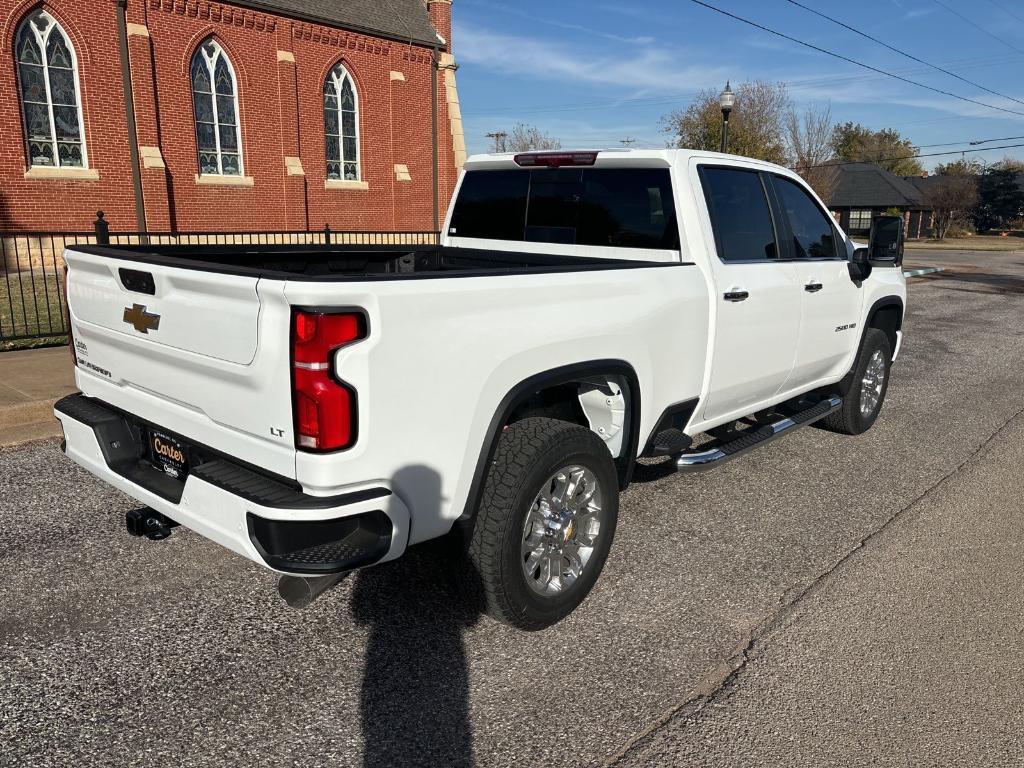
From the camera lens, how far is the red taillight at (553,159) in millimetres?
4516

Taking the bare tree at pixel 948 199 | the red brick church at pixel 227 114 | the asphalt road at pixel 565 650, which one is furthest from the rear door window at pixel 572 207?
the bare tree at pixel 948 199

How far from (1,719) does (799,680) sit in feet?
9.48

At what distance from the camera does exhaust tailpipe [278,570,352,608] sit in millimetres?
2752

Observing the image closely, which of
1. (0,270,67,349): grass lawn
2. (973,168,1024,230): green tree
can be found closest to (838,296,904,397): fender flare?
(0,270,67,349): grass lawn

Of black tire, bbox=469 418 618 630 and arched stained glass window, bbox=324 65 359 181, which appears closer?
black tire, bbox=469 418 618 630

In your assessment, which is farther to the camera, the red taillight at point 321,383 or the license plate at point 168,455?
the license plate at point 168,455

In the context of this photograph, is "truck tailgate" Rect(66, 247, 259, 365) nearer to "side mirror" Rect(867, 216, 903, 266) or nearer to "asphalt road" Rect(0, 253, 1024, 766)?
"asphalt road" Rect(0, 253, 1024, 766)

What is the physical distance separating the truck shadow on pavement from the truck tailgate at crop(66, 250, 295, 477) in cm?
53

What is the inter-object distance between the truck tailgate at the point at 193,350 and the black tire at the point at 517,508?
2.77 feet

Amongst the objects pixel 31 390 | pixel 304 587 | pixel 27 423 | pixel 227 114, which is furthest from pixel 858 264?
pixel 227 114

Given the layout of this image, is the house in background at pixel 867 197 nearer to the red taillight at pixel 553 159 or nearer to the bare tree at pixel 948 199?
the bare tree at pixel 948 199

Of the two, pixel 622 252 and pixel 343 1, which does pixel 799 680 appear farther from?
pixel 343 1

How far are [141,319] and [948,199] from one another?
70620mm

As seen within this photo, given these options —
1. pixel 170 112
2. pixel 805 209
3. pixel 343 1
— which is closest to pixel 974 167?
pixel 343 1
